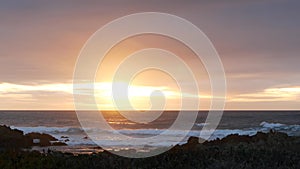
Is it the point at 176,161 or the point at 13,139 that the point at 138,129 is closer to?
the point at 13,139

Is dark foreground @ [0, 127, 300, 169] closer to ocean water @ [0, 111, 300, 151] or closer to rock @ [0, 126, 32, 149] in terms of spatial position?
rock @ [0, 126, 32, 149]

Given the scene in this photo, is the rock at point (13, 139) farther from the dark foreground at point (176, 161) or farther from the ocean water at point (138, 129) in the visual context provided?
the dark foreground at point (176, 161)

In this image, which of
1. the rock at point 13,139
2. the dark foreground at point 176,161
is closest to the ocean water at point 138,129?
the rock at point 13,139

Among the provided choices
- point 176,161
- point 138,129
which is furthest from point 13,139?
point 138,129

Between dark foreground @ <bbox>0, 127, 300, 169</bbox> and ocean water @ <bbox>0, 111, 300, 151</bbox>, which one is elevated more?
ocean water @ <bbox>0, 111, 300, 151</bbox>

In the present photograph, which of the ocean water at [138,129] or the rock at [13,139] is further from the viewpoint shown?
the ocean water at [138,129]

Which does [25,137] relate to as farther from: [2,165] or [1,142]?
[2,165]

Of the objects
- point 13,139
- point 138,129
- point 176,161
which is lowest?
point 176,161

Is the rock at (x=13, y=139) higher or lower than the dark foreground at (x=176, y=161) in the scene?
higher

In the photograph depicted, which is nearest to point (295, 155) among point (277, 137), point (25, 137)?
point (277, 137)

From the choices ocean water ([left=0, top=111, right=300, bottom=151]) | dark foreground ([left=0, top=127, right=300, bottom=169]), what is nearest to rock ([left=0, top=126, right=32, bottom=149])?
ocean water ([left=0, top=111, right=300, bottom=151])

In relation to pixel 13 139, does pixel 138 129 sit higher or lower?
higher

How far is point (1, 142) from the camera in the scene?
3153cm

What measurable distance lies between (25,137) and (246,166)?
2588 centimetres
